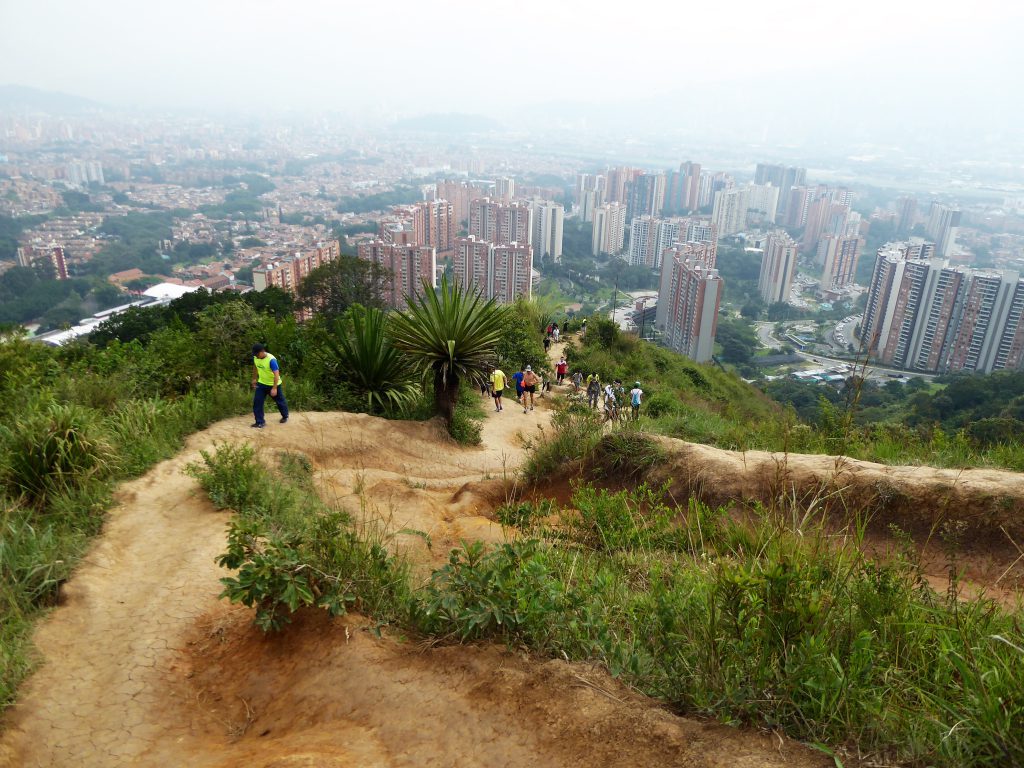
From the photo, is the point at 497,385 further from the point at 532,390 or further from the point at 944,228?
the point at 944,228

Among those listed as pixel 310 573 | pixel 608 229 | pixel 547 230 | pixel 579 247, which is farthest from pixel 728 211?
pixel 310 573

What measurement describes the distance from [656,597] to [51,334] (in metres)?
49.0

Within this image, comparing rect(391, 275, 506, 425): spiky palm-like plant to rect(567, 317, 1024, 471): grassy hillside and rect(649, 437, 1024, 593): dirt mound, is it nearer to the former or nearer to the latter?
rect(567, 317, 1024, 471): grassy hillside

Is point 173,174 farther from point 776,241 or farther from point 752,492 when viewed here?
point 752,492

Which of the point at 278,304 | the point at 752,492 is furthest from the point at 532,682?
the point at 278,304

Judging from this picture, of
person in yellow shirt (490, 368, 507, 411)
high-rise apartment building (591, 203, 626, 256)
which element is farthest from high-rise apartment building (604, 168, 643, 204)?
person in yellow shirt (490, 368, 507, 411)

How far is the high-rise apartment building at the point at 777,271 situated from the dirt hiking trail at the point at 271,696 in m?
71.2

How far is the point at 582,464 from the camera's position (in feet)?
21.7

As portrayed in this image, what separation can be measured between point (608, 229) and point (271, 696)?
8786cm

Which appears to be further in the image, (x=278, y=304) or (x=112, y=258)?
(x=112, y=258)

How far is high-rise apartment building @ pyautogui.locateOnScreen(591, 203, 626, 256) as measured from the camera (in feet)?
279

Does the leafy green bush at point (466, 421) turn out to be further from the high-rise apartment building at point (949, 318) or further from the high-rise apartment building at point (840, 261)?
the high-rise apartment building at point (840, 261)

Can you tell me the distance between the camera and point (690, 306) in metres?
47.2

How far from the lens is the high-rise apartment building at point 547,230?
257ft
